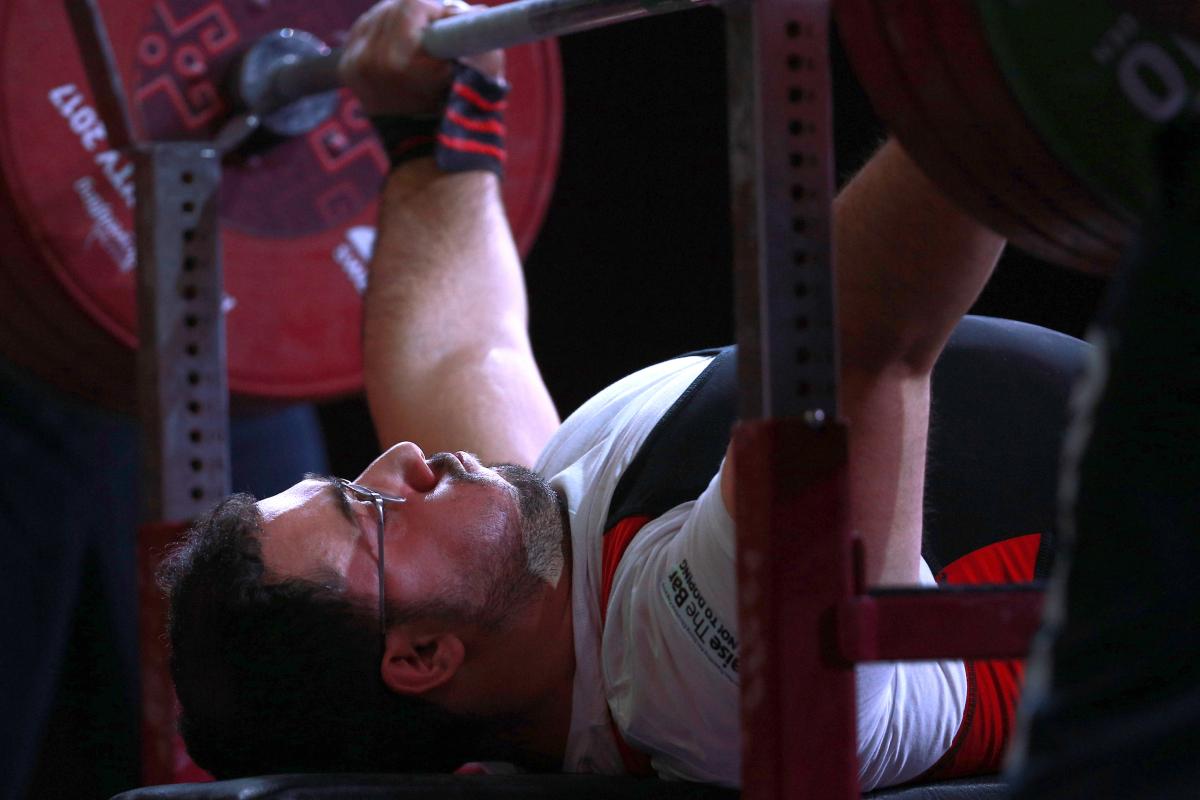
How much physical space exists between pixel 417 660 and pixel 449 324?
54cm

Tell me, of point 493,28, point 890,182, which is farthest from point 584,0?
point 890,182

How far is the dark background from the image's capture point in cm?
286

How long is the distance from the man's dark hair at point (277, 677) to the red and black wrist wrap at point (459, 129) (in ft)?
2.00

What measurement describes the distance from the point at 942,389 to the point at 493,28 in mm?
607

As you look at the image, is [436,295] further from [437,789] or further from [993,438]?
[437,789]

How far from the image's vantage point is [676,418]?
1403mm

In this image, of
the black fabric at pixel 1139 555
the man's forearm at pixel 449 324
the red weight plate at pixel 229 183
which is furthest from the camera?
the red weight plate at pixel 229 183

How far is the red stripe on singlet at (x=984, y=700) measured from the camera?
130cm

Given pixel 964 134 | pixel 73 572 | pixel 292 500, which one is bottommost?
pixel 73 572

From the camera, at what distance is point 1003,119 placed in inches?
31.4

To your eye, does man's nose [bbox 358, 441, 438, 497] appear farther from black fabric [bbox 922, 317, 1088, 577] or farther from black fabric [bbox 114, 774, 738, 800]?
black fabric [bbox 922, 317, 1088, 577]

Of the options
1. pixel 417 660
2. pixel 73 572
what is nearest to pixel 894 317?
pixel 417 660

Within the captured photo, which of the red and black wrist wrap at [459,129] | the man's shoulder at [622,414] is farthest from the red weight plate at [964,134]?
the red and black wrist wrap at [459,129]

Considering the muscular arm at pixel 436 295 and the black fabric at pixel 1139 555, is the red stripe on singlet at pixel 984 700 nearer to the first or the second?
the muscular arm at pixel 436 295
